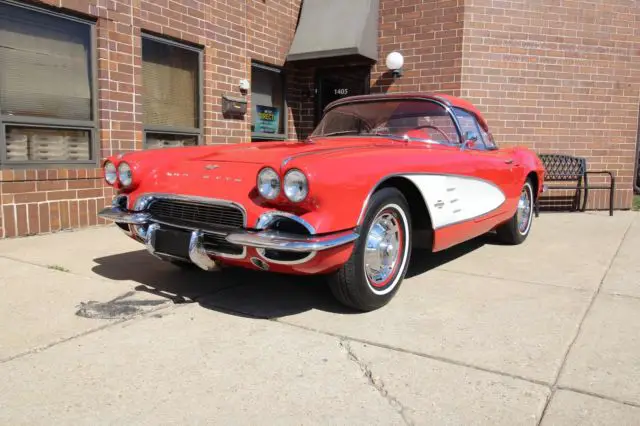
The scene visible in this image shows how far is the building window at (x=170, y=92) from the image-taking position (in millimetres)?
6730

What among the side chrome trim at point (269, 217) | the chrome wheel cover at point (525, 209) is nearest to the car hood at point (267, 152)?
the side chrome trim at point (269, 217)

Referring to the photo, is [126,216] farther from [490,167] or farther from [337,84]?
[337,84]

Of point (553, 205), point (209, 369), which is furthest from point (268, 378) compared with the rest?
point (553, 205)

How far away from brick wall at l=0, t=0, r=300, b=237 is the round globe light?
196 centimetres

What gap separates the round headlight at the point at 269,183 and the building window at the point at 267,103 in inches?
235

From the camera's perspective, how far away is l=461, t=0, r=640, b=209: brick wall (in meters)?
8.30

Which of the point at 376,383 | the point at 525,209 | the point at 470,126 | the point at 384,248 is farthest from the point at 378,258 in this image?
the point at 525,209

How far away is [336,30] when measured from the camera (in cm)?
856

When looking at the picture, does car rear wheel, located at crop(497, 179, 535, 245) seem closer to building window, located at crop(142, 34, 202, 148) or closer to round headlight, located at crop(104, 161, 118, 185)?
round headlight, located at crop(104, 161, 118, 185)

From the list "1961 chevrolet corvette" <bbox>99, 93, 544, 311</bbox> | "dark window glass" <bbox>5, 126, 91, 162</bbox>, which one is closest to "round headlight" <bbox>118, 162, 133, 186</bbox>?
"1961 chevrolet corvette" <bbox>99, 93, 544, 311</bbox>

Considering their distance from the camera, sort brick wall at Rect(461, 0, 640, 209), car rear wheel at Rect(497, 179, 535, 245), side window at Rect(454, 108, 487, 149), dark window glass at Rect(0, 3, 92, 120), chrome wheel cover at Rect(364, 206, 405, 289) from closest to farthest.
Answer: chrome wheel cover at Rect(364, 206, 405, 289)
side window at Rect(454, 108, 487, 149)
dark window glass at Rect(0, 3, 92, 120)
car rear wheel at Rect(497, 179, 535, 245)
brick wall at Rect(461, 0, 640, 209)

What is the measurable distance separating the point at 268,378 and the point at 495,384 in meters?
1.00

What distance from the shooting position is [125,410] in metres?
2.03

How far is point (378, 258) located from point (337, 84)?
6.81 m
